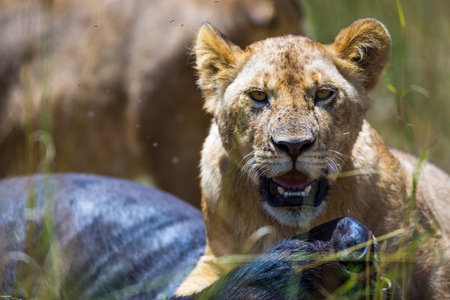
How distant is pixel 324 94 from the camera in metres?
2.48

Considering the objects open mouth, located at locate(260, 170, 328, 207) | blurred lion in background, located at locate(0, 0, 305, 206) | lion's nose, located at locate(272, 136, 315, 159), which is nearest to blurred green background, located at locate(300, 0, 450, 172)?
blurred lion in background, located at locate(0, 0, 305, 206)

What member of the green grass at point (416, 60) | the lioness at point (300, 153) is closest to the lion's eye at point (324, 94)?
the lioness at point (300, 153)

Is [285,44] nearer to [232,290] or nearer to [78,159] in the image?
[232,290]

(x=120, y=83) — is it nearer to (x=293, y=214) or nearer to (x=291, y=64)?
(x=291, y=64)

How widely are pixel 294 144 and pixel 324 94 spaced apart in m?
0.27

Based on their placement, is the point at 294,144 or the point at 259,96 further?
the point at 259,96

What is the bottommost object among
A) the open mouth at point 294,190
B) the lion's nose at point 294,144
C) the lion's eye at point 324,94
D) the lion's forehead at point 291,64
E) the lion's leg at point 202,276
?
the lion's leg at point 202,276

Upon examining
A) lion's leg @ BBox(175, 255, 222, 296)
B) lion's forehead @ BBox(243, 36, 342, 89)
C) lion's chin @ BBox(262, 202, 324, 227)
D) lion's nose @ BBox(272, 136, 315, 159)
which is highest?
lion's forehead @ BBox(243, 36, 342, 89)

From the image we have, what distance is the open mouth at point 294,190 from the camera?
243 cm

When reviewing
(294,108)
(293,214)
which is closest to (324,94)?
(294,108)

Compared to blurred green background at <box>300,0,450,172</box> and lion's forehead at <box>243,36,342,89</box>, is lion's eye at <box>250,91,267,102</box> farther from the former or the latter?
blurred green background at <box>300,0,450,172</box>

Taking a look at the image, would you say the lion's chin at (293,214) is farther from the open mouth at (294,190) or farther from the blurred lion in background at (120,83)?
the blurred lion in background at (120,83)

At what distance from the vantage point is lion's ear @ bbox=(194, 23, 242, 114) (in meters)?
2.74

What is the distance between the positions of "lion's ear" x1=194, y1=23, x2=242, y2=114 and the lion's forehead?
0.10 metres
